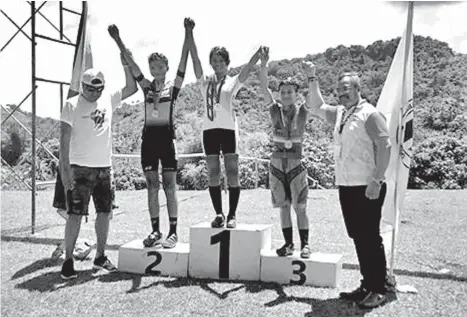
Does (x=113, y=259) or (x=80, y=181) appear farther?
(x=113, y=259)

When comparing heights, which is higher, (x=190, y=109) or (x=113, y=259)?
(x=190, y=109)

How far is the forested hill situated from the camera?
1662 cm

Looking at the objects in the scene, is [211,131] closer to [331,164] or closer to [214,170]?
[214,170]

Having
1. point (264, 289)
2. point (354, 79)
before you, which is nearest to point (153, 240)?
point (264, 289)

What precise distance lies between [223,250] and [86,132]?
5.44 feet

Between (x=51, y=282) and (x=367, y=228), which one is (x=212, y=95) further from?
(x=51, y=282)

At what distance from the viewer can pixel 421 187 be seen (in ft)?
56.2

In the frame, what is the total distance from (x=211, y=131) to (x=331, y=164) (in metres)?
12.6

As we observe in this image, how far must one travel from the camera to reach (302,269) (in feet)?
14.2

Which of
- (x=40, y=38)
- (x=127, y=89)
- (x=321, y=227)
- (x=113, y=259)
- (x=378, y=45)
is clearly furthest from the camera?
(x=378, y=45)

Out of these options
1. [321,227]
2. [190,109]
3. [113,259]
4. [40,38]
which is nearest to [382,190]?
[113,259]

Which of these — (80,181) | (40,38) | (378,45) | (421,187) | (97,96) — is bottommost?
(421,187)

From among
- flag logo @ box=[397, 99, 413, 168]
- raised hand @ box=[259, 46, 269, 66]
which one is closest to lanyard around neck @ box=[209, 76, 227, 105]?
raised hand @ box=[259, 46, 269, 66]

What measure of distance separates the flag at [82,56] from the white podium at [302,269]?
9.79ft
